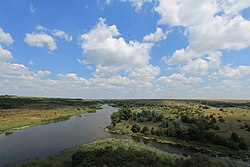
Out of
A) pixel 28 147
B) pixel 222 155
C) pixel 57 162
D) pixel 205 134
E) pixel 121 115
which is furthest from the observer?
pixel 121 115

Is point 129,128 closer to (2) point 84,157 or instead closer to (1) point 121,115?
(1) point 121,115

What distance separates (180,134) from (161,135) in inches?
209

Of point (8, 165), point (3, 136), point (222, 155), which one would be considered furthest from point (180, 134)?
point (3, 136)

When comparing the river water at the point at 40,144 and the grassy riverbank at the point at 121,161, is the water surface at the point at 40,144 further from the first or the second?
the grassy riverbank at the point at 121,161

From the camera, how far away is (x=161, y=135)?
5956 cm

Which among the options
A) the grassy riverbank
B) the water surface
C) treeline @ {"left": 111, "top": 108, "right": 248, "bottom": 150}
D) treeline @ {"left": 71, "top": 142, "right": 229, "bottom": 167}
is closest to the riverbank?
treeline @ {"left": 111, "top": 108, "right": 248, "bottom": 150}

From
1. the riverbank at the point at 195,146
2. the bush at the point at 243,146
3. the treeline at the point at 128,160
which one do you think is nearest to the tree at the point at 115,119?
the riverbank at the point at 195,146

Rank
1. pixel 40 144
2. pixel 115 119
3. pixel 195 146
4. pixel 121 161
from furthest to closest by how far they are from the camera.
→ 1. pixel 115 119
2. pixel 195 146
3. pixel 40 144
4. pixel 121 161

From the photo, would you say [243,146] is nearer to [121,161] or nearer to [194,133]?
[194,133]

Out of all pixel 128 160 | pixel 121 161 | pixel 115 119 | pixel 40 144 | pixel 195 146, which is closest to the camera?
pixel 121 161

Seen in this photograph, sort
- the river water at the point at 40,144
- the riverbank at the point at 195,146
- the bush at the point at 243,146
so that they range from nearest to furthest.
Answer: the river water at the point at 40,144 → the riverbank at the point at 195,146 → the bush at the point at 243,146

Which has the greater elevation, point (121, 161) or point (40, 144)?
point (121, 161)

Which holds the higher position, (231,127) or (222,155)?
(231,127)

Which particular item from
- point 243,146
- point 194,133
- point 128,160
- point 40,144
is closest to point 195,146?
point 194,133
